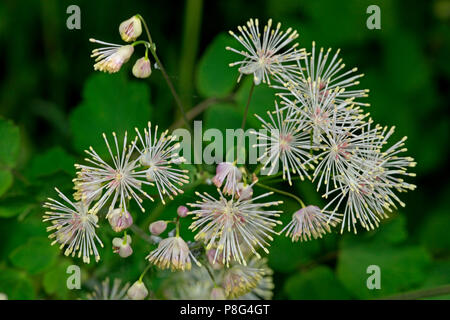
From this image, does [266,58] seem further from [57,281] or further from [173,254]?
[57,281]

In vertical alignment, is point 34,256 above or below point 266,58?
below

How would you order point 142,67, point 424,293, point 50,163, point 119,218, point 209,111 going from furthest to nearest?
1. point 209,111
2. point 50,163
3. point 424,293
4. point 142,67
5. point 119,218

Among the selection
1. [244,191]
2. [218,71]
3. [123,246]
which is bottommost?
[123,246]

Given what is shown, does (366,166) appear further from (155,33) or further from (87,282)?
(155,33)

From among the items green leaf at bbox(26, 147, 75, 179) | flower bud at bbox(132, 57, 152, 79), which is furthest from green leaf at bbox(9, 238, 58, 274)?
flower bud at bbox(132, 57, 152, 79)

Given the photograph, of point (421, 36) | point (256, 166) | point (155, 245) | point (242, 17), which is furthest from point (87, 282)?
point (421, 36)

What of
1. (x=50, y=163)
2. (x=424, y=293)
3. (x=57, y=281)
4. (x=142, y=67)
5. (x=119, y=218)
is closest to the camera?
(x=119, y=218)

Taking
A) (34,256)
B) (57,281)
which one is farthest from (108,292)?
(34,256)
